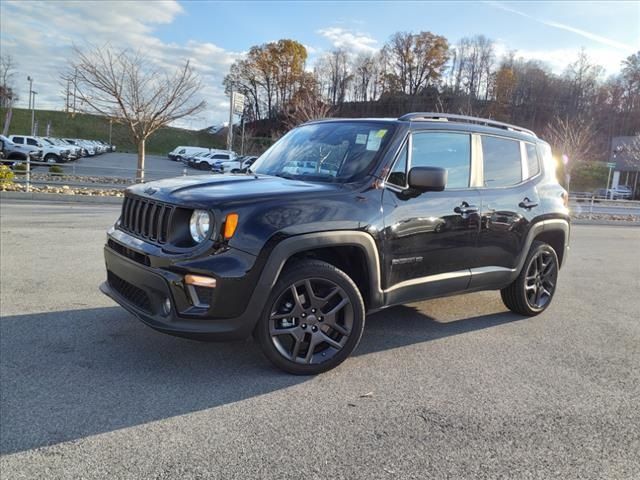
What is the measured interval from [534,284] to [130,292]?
160 inches

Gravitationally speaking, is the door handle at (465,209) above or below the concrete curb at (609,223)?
above

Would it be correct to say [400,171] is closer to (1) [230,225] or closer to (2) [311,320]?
(2) [311,320]

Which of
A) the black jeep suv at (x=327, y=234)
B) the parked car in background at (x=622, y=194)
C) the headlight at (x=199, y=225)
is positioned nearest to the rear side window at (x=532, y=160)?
the black jeep suv at (x=327, y=234)

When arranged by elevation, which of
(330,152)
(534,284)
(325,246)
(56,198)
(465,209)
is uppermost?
(330,152)

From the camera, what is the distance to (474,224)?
453 cm

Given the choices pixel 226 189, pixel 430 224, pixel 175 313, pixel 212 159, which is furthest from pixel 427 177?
pixel 212 159

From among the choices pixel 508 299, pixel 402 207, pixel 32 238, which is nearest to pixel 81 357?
pixel 402 207

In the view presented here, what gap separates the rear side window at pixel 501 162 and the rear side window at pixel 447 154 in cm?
28

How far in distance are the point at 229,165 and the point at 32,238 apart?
106ft

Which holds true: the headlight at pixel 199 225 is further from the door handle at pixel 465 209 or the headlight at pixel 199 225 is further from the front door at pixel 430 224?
the door handle at pixel 465 209

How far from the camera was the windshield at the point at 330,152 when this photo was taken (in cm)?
407

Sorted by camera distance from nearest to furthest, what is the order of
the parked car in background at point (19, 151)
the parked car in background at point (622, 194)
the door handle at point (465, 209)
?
the door handle at point (465, 209) → the parked car in background at point (19, 151) → the parked car in background at point (622, 194)

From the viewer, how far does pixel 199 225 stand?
3352 millimetres

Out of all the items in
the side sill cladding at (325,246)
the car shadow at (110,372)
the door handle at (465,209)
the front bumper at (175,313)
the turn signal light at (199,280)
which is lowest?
the car shadow at (110,372)
